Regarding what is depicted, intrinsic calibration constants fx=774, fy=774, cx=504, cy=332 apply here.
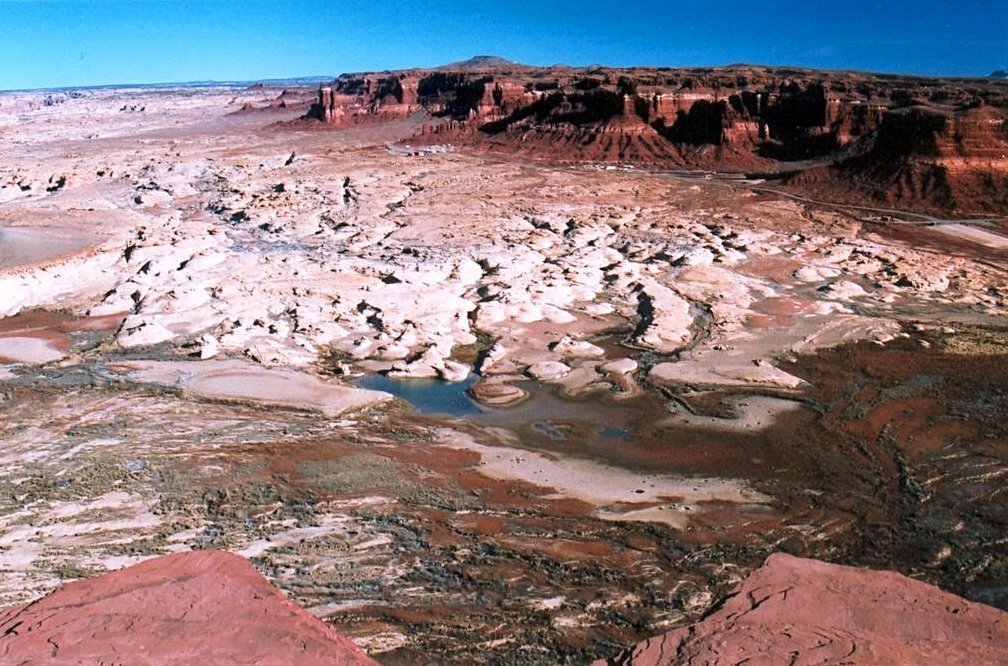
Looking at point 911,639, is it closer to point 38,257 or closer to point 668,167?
point 38,257

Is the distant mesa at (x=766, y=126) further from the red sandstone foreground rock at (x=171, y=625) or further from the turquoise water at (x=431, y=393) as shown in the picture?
the red sandstone foreground rock at (x=171, y=625)

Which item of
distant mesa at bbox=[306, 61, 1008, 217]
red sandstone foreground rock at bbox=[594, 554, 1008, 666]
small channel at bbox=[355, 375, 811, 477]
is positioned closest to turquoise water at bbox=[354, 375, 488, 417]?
small channel at bbox=[355, 375, 811, 477]

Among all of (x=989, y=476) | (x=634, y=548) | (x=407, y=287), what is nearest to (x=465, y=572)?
(x=634, y=548)

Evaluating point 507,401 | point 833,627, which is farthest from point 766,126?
point 833,627

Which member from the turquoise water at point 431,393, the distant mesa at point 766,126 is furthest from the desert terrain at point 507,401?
the distant mesa at point 766,126

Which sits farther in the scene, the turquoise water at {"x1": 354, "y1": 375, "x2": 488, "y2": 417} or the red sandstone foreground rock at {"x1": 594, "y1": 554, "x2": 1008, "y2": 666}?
the turquoise water at {"x1": 354, "y1": 375, "x2": 488, "y2": 417}

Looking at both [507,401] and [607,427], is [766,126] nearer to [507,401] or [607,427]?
[507,401]

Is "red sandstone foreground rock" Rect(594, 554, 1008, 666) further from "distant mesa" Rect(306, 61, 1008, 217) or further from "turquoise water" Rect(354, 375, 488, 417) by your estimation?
"distant mesa" Rect(306, 61, 1008, 217)
